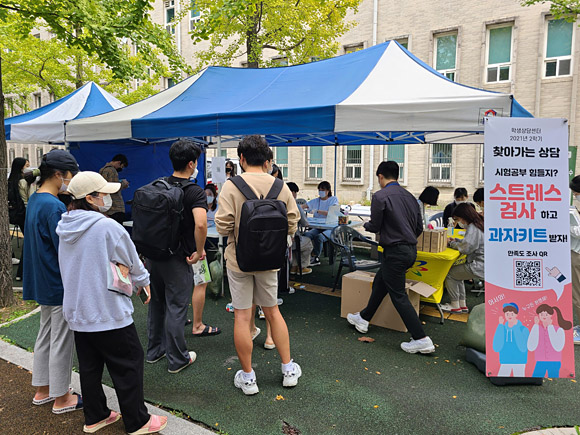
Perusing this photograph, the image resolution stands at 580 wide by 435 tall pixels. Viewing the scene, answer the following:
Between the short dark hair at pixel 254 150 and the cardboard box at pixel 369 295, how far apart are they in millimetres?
2125

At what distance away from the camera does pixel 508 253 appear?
117 inches

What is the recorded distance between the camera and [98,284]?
89.6 inches

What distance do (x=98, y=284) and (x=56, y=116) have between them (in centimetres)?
768

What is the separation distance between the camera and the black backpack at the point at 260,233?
2742 millimetres

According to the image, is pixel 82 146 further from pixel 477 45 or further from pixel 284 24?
pixel 477 45

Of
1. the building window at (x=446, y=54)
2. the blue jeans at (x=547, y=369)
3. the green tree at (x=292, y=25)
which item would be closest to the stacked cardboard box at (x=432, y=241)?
the blue jeans at (x=547, y=369)

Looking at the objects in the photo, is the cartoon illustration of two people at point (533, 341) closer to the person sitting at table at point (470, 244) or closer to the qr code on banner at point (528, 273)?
the qr code on banner at point (528, 273)

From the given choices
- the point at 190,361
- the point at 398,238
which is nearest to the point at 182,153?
the point at 190,361

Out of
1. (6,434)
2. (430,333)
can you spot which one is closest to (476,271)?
(430,333)

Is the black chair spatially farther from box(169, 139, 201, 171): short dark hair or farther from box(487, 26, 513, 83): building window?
box(487, 26, 513, 83): building window

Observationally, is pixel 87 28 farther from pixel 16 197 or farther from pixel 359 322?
pixel 359 322

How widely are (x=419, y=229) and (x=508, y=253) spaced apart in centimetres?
103

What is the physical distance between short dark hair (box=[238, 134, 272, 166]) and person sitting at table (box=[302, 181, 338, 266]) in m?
3.97

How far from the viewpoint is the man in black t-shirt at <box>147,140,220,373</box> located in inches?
124
